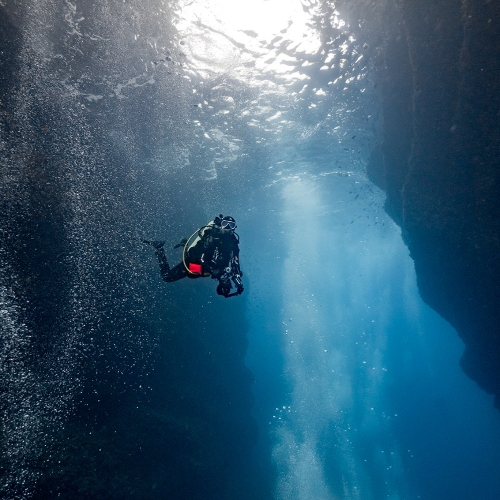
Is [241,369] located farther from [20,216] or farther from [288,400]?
[288,400]

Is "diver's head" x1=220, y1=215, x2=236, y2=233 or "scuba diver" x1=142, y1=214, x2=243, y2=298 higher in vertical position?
"diver's head" x1=220, y1=215, x2=236, y2=233

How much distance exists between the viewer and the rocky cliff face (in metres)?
7.29

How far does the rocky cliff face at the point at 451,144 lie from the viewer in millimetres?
7289

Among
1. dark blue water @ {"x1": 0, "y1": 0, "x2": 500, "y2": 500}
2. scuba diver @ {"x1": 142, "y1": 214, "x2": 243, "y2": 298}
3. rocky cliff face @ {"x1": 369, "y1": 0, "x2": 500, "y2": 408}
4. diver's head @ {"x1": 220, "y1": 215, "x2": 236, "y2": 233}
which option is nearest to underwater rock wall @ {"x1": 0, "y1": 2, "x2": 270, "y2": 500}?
dark blue water @ {"x1": 0, "y1": 0, "x2": 500, "y2": 500}

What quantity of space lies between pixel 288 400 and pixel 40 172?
5479cm

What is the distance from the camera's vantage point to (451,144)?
9.09 meters

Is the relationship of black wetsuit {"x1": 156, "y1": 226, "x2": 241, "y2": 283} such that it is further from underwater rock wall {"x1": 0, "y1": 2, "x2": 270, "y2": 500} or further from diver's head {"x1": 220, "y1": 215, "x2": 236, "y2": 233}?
underwater rock wall {"x1": 0, "y1": 2, "x2": 270, "y2": 500}

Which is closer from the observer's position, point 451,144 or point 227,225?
point 227,225

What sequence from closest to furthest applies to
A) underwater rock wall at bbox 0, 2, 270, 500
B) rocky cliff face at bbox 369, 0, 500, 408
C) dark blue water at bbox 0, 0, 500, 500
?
underwater rock wall at bbox 0, 2, 270, 500 < rocky cliff face at bbox 369, 0, 500, 408 < dark blue water at bbox 0, 0, 500, 500

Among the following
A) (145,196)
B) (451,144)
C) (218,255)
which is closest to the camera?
(218,255)

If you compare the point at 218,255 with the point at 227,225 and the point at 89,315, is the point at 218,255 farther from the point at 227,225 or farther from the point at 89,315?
the point at 89,315

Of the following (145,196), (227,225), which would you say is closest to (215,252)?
(227,225)

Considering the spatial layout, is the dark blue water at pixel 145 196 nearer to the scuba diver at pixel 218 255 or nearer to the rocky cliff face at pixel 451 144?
the rocky cliff face at pixel 451 144

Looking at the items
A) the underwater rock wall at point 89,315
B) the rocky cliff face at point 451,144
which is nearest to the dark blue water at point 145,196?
the underwater rock wall at point 89,315
